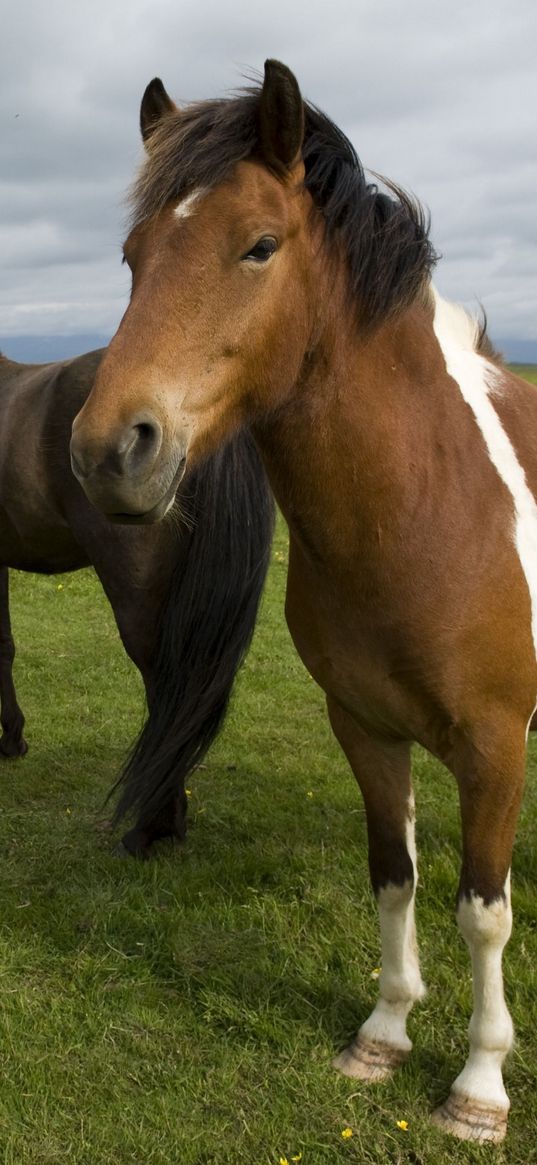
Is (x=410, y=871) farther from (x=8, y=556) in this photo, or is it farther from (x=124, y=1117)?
(x=8, y=556)

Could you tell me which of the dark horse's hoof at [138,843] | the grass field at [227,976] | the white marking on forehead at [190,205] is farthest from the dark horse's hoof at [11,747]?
the white marking on forehead at [190,205]

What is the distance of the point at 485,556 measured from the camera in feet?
7.88

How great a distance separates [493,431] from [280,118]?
39.6 inches

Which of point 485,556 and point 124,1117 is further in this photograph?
point 124,1117

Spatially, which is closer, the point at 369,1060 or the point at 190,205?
the point at 190,205

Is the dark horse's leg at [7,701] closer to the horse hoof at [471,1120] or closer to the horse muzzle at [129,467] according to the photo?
the horse hoof at [471,1120]

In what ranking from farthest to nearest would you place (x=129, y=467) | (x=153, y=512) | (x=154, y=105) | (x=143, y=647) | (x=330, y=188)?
(x=143, y=647), (x=154, y=105), (x=330, y=188), (x=153, y=512), (x=129, y=467)

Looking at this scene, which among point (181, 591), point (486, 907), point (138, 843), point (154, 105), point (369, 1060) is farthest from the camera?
point (138, 843)

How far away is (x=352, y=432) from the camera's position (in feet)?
7.50

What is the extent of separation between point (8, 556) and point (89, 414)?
309 cm

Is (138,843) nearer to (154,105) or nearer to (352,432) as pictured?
(352,432)

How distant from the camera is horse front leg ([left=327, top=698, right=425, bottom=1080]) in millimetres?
2811

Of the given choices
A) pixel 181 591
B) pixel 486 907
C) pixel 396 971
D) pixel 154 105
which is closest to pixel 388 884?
pixel 396 971

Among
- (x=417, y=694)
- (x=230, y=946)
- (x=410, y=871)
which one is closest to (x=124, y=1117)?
(x=230, y=946)
